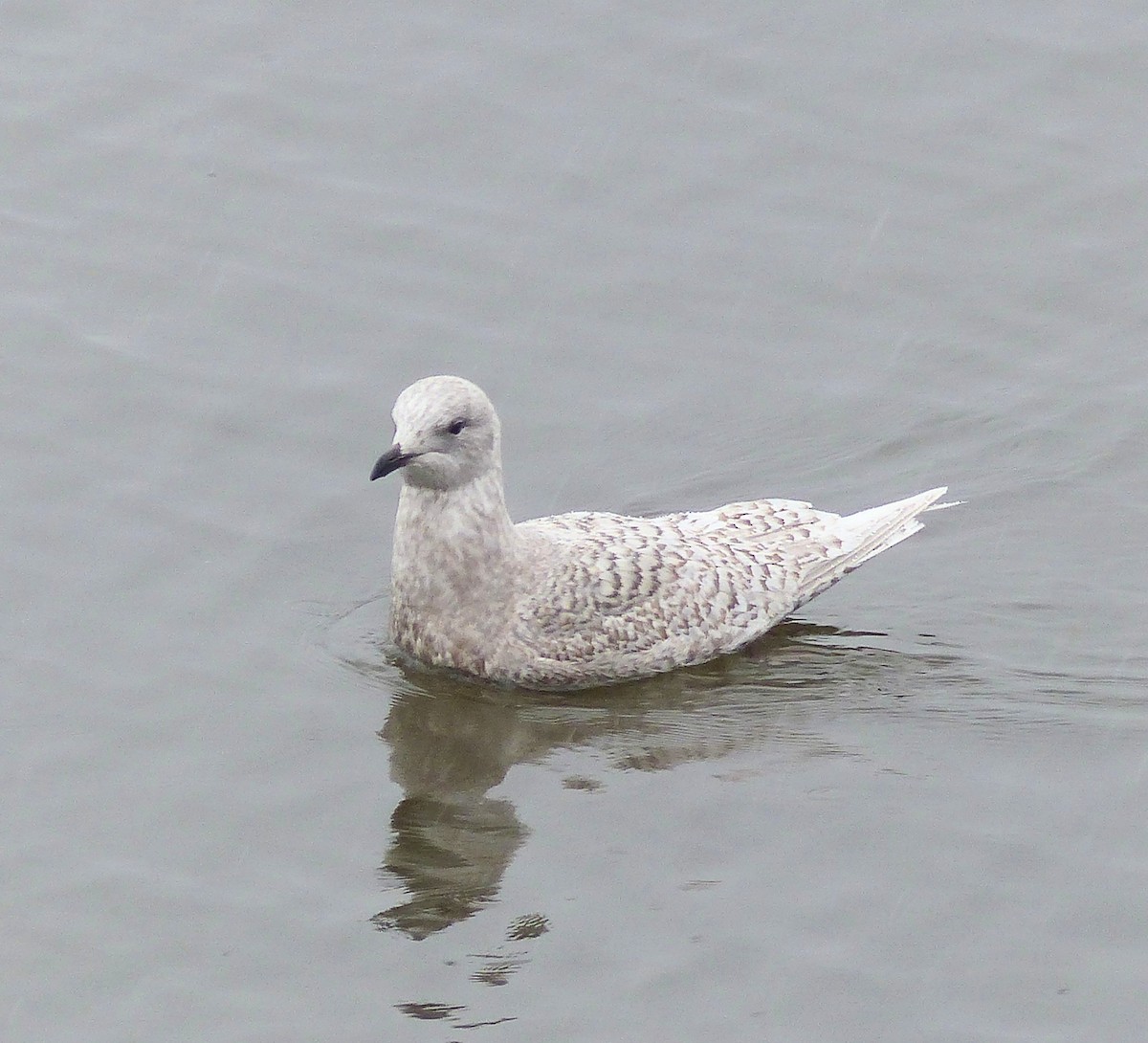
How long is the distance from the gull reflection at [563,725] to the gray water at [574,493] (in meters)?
0.03

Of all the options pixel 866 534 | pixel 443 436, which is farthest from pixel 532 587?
pixel 866 534

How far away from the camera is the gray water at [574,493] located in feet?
27.8

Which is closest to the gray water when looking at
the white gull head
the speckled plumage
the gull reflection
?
the gull reflection

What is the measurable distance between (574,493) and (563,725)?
1917 millimetres

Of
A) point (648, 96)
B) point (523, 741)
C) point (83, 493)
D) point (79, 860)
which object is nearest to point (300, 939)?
point (79, 860)

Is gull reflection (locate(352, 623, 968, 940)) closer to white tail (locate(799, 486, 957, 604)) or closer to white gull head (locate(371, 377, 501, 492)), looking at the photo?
white tail (locate(799, 486, 957, 604))

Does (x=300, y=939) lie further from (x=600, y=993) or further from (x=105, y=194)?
(x=105, y=194)

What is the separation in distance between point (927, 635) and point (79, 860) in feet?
13.5

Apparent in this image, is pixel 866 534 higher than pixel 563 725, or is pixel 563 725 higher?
pixel 866 534

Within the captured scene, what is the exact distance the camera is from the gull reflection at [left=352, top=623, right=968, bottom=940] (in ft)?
30.1

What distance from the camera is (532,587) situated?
1045 centimetres

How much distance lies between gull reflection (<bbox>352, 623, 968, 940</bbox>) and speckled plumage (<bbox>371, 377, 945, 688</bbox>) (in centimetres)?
12

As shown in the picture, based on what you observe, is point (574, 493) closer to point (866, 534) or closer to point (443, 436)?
point (866, 534)

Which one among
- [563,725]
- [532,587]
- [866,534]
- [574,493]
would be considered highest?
[574,493]
